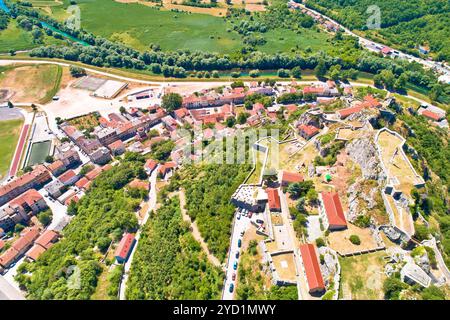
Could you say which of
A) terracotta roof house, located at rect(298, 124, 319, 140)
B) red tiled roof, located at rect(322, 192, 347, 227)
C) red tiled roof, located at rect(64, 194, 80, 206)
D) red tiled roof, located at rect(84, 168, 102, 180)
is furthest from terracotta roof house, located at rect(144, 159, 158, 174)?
red tiled roof, located at rect(322, 192, 347, 227)

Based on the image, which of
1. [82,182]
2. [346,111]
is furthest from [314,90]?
[82,182]

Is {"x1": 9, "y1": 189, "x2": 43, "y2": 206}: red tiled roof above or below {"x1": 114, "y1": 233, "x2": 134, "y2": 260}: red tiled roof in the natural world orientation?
below

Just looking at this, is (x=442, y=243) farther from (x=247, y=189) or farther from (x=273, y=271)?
(x=247, y=189)

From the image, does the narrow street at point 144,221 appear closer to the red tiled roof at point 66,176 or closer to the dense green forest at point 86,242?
the dense green forest at point 86,242

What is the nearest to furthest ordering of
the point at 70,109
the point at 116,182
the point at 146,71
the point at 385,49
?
the point at 116,182
the point at 70,109
the point at 146,71
the point at 385,49

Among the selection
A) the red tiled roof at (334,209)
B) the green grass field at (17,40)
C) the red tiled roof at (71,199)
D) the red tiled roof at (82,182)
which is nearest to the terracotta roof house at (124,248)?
the red tiled roof at (71,199)

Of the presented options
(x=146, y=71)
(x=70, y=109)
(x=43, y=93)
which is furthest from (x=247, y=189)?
(x=43, y=93)

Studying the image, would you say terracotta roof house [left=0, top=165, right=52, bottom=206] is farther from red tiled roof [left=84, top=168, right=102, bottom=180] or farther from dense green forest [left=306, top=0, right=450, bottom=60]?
dense green forest [left=306, top=0, right=450, bottom=60]
